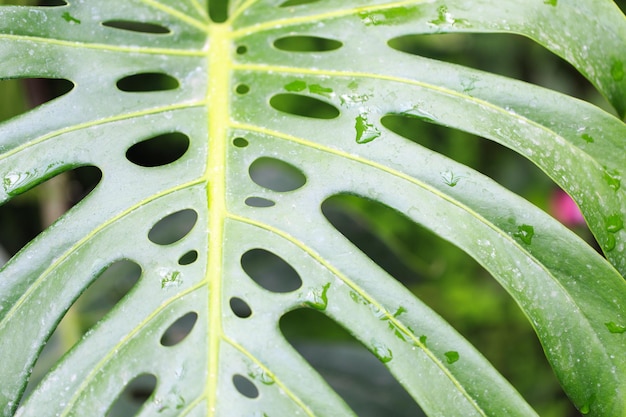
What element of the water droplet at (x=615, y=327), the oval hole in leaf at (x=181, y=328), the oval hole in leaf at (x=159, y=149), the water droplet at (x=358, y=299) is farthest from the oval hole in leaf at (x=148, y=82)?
the water droplet at (x=615, y=327)

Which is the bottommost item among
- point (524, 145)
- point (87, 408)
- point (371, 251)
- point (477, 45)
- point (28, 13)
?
point (87, 408)

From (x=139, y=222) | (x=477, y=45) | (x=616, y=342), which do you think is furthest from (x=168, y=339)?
(x=477, y=45)

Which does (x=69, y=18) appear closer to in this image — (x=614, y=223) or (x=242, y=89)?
(x=242, y=89)

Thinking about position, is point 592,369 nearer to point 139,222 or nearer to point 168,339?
point 139,222

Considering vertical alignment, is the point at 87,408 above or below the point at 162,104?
below

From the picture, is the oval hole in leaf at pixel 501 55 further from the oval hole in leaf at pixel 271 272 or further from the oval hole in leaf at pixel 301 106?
the oval hole in leaf at pixel 271 272

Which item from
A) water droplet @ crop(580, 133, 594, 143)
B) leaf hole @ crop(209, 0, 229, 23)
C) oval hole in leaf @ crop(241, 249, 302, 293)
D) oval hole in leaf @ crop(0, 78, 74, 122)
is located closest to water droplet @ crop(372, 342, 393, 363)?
water droplet @ crop(580, 133, 594, 143)

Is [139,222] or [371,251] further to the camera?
[371,251]
